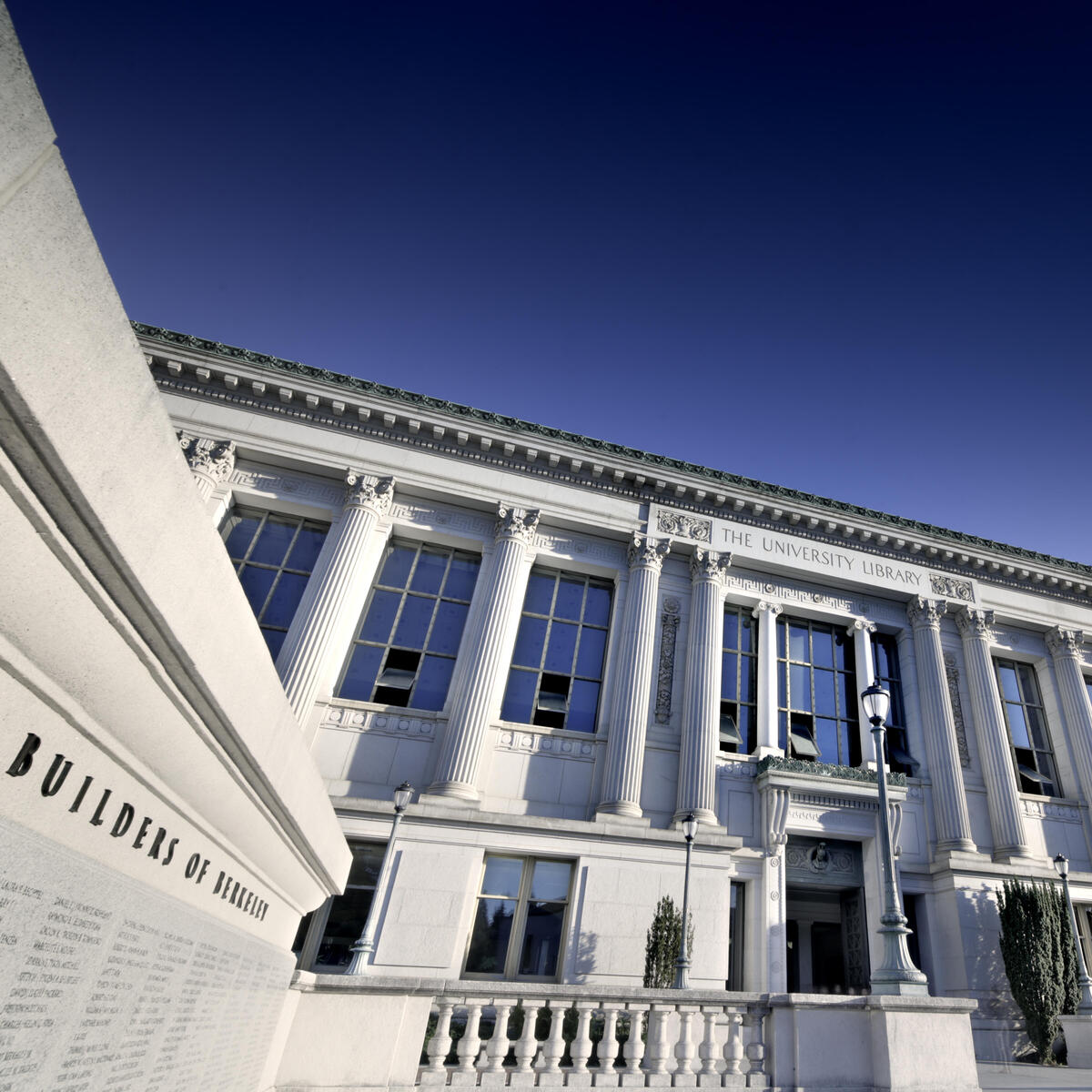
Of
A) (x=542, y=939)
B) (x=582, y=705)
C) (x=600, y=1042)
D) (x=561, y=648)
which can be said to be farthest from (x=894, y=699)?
(x=600, y=1042)

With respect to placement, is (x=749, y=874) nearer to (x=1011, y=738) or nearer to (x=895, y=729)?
(x=895, y=729)

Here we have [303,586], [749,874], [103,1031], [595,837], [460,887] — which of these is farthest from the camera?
[303,586]

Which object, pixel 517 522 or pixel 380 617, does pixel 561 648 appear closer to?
pixel 517 522

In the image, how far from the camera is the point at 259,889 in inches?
170

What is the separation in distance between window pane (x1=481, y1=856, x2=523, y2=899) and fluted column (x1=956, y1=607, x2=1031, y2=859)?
13922mm

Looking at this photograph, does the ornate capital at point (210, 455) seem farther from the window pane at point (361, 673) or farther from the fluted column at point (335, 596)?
the window pane at point (361, 673)

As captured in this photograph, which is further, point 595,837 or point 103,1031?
point 595,837

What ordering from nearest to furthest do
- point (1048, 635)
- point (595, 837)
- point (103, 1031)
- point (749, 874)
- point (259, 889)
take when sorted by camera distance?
point (103, 1031) → point (259, 889) → point (595, 837) → point (749, 874) → point (1048, 635)

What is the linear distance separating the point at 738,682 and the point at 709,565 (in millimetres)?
3743

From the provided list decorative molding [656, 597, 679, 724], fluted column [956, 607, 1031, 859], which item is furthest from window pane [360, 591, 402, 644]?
fluted column [956, 607, 1031, 859]

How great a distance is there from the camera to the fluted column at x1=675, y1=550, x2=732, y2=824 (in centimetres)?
1762

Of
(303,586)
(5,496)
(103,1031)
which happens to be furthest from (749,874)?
(5,496)

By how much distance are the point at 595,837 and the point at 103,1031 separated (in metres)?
14.9

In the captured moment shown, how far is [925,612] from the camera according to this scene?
2253 centimetres
